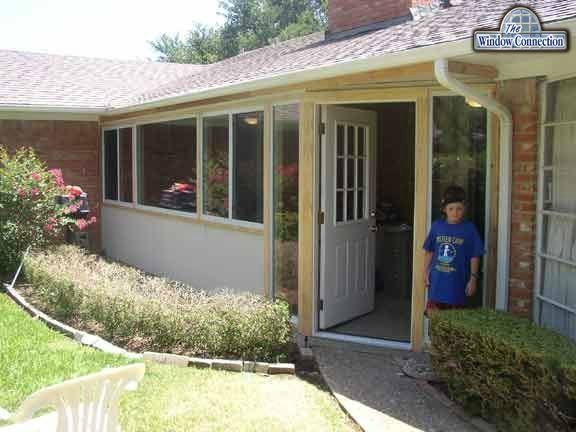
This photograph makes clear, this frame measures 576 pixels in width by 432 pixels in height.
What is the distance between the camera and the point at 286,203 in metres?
7.27

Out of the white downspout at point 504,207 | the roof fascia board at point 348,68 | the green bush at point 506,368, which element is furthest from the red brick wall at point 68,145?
the green bush at point 506,368

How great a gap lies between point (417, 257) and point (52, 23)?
32.8 meters

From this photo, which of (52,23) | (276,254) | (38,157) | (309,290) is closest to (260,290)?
(276,254)

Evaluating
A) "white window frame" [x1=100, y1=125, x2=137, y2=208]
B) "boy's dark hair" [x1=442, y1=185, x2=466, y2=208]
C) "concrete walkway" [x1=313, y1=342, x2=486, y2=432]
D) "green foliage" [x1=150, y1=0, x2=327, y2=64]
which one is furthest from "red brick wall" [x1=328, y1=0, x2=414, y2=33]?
"green foliage" [x1=150, y1=0, x2=327, y2=64]

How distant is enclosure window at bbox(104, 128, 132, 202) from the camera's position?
1191cm

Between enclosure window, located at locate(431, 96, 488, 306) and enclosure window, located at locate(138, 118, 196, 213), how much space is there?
4.36 m

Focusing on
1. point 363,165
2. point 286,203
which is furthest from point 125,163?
point 363,165

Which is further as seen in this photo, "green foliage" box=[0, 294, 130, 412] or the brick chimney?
the brick chimney

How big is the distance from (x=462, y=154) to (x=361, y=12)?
389cm

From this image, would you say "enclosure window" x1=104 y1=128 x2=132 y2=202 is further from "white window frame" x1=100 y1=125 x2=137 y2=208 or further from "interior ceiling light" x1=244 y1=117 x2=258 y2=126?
"interior ceiling light" x1=244 y1=117 x2=258 y2=126

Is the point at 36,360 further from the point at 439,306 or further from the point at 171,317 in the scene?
the point at 439,306

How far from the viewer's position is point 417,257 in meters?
6.14

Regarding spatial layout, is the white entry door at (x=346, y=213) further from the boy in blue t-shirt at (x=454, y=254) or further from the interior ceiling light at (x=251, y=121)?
the boy in blue t-shirt at (x=454, y=254)

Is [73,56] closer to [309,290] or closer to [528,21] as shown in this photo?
[309,290]
